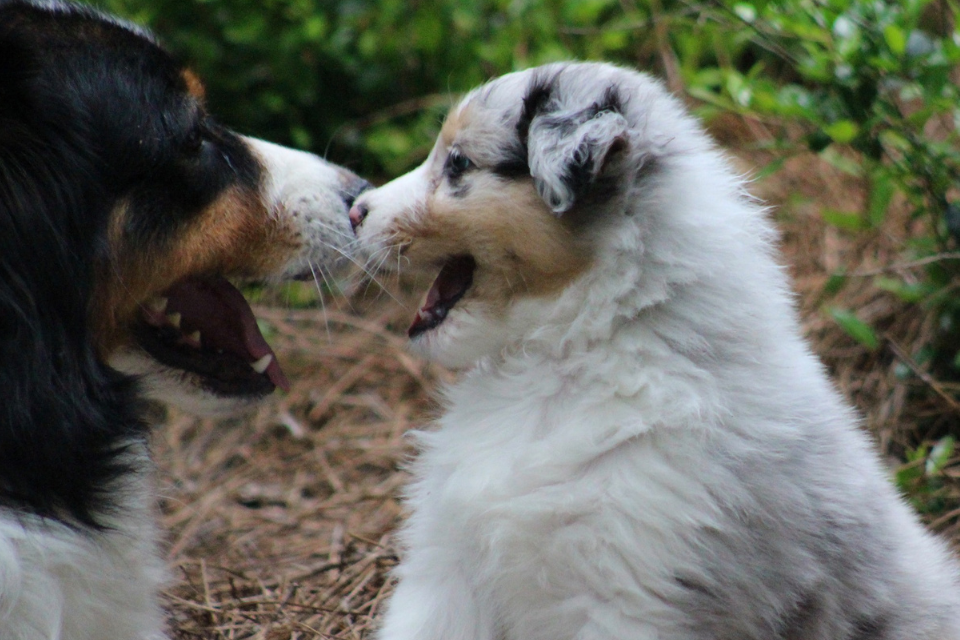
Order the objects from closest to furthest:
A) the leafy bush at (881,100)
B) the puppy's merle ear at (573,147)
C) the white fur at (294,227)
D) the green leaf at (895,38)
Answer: the puppy's merle ear at (573,147)
the white fur at (294,227)
the green leaf at (895,38)
the leafy bush at (881,100)

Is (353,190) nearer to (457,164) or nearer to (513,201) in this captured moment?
(457,164)

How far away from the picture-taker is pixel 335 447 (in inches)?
183

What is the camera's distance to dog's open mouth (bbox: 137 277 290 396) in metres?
2.88

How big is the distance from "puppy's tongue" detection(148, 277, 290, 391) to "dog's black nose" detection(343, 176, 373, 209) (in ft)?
1.37

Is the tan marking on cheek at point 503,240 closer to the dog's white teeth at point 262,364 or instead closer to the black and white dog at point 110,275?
the black and white dog at point 110,275

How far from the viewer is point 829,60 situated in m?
3.85

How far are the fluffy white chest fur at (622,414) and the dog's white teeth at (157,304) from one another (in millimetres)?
578

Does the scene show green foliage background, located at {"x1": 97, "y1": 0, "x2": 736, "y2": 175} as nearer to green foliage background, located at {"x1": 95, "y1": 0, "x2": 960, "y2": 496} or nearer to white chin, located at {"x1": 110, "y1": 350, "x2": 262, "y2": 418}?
green foliage background, located at {"x1": 95, "y1": 0, "x2": 960, "y2": 496}

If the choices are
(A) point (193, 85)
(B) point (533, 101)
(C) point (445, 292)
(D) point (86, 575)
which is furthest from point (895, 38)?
(D) point (86, 575)

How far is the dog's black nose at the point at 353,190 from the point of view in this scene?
317 cm

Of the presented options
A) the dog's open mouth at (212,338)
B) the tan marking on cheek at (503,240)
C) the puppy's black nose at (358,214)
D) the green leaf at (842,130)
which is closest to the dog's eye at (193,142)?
the dog's open mouth at (212,338)

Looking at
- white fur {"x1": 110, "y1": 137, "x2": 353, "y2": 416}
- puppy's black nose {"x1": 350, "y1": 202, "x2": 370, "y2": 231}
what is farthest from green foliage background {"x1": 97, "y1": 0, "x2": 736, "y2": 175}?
puppy's black nose {"x1": 350, "y1": 202, "x2": 370, "y2": 231}

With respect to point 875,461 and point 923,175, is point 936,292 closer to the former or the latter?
point 923,175

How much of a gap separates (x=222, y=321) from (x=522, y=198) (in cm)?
96
